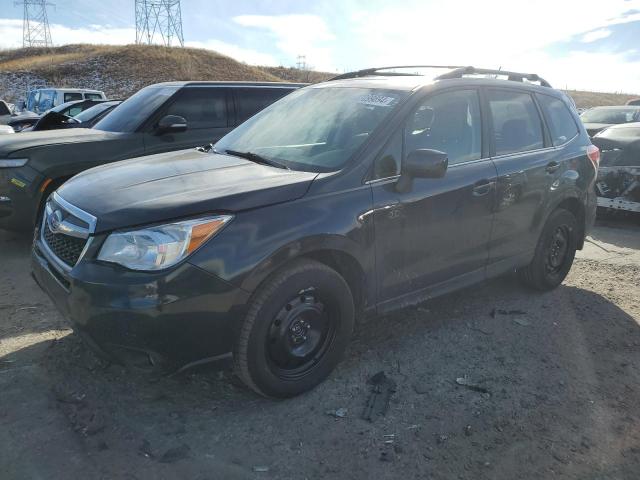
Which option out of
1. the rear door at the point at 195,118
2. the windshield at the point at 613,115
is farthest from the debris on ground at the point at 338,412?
the windshield at the point at 613,115

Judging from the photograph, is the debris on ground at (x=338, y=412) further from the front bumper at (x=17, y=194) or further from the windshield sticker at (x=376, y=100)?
the front bumper at (x=17, y=194)

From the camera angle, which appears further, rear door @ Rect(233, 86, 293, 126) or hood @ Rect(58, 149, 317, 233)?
rear door @ Rect(233, 86, 293, 126)

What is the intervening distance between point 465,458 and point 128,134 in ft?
16.2

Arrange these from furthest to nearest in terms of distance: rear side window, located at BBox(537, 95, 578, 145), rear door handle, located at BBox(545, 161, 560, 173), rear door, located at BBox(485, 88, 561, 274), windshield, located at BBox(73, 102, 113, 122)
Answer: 1. windshield, located at BBox(73, 102, 113, 122)
2. rear side window, located at BBox(537, 95, 578, 145)
3. rear door handle, located at BBox(545, 161, 560, 173)
4. rear door, located at BBox(485, 88, 561, 274)

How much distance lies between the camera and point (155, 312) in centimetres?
247

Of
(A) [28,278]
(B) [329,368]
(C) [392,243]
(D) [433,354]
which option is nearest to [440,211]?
(C) [392,243]

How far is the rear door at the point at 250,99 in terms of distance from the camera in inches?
269

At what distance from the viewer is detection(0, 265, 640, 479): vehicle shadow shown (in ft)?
8.34

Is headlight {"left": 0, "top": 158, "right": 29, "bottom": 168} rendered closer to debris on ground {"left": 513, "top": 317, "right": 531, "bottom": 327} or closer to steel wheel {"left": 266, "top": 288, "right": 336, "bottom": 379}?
steel wheel {"left": 266, "top": 288, "right": 336, "bottom": 379}

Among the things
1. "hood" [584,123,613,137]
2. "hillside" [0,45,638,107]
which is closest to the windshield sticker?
"hood" [584,123,613,137]

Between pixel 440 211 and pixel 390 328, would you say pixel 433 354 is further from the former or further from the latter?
pixel 440 211

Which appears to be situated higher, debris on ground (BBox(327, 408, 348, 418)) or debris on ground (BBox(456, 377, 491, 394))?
debris on ground (BBox(456, 377, 491, 394))

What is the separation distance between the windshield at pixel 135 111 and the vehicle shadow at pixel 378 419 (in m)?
3.34

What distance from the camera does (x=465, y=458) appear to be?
8.56ft
